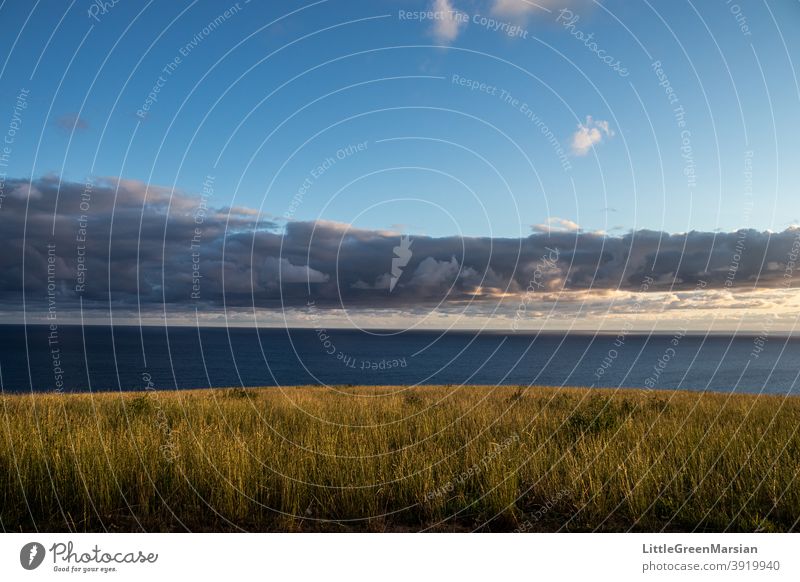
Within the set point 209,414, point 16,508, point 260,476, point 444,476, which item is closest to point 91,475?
point 16,508
